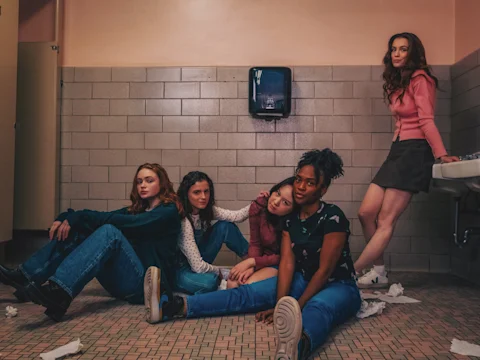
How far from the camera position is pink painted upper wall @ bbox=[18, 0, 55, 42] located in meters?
3.71

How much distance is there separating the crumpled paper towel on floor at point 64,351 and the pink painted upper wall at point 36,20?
8.93 ft

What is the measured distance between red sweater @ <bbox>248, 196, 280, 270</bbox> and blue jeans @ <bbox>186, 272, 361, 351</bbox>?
0.23m

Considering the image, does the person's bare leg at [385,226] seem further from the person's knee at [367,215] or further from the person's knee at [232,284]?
the person's knee at [232,284]

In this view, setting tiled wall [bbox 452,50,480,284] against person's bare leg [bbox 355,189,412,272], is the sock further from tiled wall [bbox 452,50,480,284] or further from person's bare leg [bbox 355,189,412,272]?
tiled wall [bbox 452,50,480,284]

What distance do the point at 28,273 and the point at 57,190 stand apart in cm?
153

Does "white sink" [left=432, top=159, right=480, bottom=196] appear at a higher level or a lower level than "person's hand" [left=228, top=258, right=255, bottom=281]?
higher

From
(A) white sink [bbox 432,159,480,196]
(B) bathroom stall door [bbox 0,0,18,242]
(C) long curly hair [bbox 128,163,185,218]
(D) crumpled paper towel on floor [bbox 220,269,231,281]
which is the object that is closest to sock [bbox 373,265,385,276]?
(A) white sink [bbox 432,159,480,196]

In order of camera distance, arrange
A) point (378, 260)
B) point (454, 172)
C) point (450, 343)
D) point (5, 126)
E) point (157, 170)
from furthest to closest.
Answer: point (5, 126)
point (378, 260)
point (157, 170)
point (454, 172)
point (450, 343)

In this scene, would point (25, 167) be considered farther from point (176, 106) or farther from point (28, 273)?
point (28, 273)

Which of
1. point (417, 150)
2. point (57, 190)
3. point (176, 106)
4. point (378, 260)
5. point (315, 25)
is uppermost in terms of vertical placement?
point (315, 25)

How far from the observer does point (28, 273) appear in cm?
→ 222

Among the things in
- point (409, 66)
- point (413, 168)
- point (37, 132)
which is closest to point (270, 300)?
point (413, 168)

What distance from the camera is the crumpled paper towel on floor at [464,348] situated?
5.70ft

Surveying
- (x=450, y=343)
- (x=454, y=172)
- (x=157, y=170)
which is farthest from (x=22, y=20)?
(x=450, y=343)
